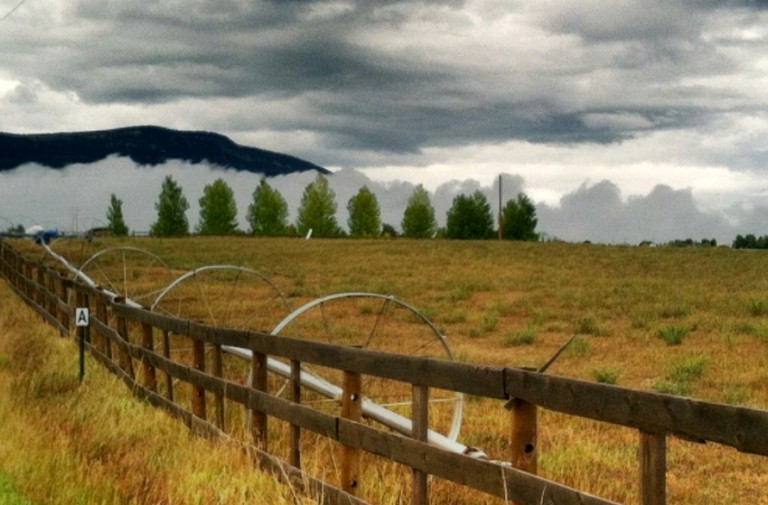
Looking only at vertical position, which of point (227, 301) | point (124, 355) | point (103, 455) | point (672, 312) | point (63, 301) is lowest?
point (672, 312)

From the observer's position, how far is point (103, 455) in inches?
304

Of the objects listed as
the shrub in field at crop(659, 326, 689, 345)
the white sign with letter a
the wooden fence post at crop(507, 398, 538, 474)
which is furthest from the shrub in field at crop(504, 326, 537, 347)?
the wooden fence post at crop(507, 398, 538, 474)

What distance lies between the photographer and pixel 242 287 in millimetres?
31688

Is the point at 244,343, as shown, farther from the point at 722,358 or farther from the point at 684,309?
the point at 684,309

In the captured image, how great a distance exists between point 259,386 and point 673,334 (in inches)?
550

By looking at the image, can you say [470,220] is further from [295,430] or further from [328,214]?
[295,430]

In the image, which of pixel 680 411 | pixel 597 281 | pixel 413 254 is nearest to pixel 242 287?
pixel 597 281

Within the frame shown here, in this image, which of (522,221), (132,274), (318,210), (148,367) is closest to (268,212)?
(318,210)

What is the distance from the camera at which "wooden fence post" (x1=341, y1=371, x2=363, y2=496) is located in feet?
20.9

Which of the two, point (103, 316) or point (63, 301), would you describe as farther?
point (63, 301)

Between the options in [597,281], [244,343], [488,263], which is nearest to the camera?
[244,343]

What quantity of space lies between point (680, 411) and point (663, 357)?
546 inches

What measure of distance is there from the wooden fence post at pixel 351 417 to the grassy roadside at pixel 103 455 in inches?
15.5

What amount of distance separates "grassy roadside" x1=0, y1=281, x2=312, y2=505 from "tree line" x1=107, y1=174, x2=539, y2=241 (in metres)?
118
